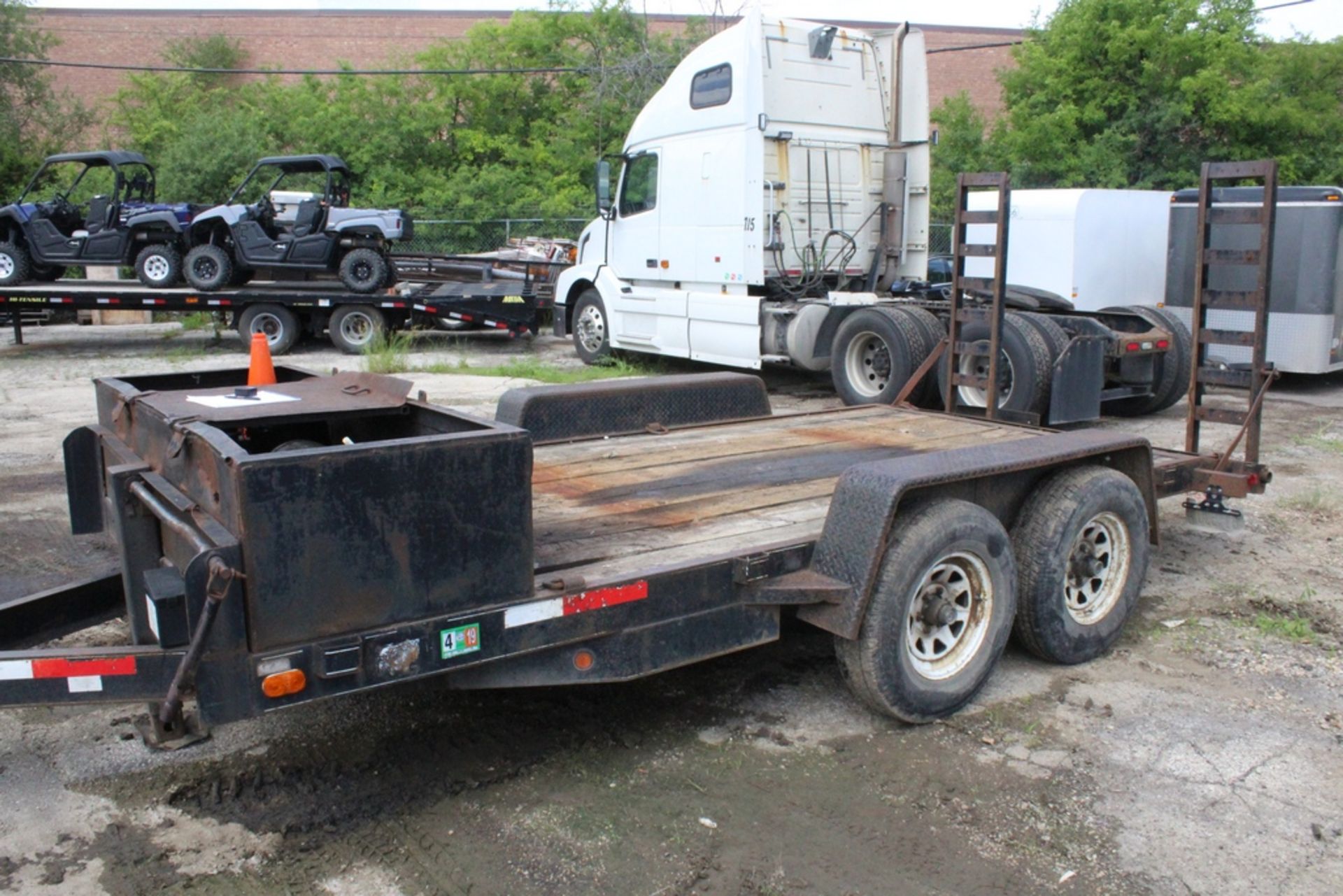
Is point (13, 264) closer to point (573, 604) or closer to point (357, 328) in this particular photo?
point (357, 328)

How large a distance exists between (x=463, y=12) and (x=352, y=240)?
28.3 meters

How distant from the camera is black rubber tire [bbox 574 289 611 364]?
15.4 metres

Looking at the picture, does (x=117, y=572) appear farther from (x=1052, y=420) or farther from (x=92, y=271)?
(x=92, y=271)

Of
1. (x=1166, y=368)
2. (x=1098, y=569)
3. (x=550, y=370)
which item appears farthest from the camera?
(x=550, y=370)

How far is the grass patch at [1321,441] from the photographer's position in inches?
394

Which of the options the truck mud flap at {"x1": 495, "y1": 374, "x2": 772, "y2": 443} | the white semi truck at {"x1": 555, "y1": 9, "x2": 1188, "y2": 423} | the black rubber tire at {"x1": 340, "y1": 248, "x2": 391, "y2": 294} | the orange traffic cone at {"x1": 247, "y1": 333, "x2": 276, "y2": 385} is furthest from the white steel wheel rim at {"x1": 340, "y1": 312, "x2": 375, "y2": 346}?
the orange traffic cone at {"x1": 247, "y1": 333, "x2": 276, "y2": 385}

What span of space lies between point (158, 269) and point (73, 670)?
15.6 meters

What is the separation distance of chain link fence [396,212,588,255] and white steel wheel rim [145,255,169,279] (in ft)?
33.5

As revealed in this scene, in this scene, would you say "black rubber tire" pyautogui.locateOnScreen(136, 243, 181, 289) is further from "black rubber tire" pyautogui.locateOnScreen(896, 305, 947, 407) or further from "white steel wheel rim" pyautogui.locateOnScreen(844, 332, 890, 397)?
"black rubber tire" pyautogui.locateOnScreen(896, 305, 947, 407)

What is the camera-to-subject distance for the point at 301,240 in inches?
674

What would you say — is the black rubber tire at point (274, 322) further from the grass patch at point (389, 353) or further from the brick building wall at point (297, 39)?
the brick building wall at point (297, 39)

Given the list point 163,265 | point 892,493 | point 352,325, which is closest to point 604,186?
point 352,325

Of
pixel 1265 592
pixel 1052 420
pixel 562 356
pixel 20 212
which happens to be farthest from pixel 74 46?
pixel 1265 592

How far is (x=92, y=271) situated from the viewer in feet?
74.3
